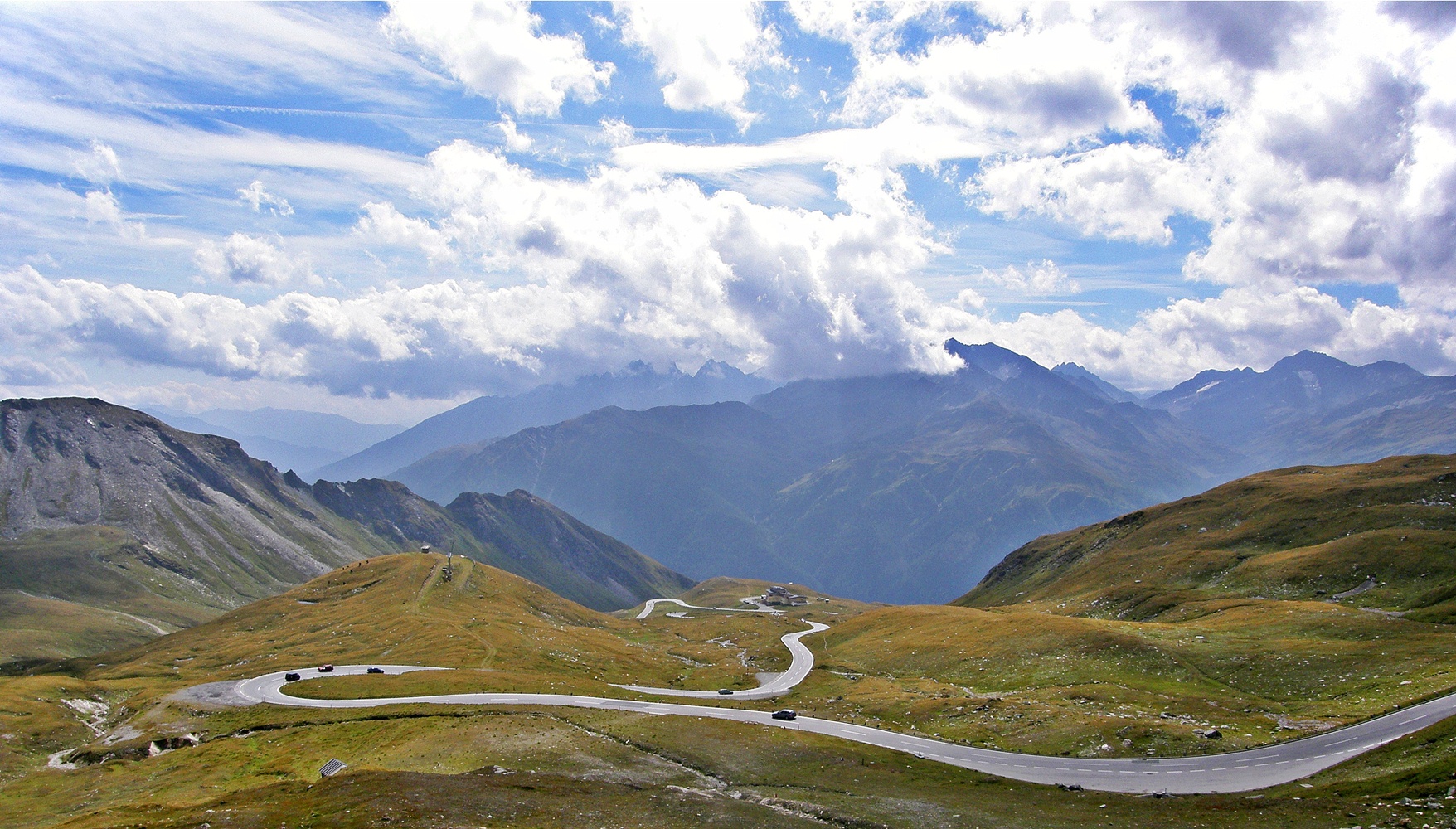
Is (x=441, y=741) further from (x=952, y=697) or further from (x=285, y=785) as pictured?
(x=952, y=697)

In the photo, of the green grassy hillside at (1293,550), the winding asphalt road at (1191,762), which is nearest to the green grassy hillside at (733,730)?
the winding asphalt road at (1191,762)

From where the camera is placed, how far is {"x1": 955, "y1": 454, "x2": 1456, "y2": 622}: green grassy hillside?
109875mm

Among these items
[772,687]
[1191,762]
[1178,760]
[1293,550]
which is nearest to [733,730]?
[772,687]

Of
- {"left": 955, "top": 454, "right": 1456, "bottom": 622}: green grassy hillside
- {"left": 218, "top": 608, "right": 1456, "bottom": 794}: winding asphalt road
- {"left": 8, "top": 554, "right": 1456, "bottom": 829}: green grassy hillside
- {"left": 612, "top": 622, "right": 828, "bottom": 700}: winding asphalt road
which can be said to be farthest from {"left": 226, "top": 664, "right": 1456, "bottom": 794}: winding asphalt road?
{"left": 955, "top": 454, "right": 1456, "bottom": 622}: green grassy hillside

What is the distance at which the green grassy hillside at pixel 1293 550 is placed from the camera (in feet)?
360

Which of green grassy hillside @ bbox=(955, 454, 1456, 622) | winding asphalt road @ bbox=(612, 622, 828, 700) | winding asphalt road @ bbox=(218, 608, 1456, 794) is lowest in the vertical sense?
winding asphalt road @ bbox=(612, 622, 828, 700)

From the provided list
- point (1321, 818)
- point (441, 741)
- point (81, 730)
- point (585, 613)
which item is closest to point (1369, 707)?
point (1321, 818)

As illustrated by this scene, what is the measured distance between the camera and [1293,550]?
136250 mm

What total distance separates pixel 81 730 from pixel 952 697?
108m

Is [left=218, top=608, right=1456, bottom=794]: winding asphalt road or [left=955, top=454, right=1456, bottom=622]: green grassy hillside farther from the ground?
[left=955, top=454, right=1456, bottom=622]: green grassy hillside

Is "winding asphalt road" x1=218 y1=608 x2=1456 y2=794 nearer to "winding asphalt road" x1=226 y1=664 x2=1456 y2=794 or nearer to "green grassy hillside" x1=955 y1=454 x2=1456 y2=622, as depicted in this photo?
"winding asphalt road" x1=226 y1=664 x2=1456 y2=794

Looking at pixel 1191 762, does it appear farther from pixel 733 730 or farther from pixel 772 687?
pixel 772 687

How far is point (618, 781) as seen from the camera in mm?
56531

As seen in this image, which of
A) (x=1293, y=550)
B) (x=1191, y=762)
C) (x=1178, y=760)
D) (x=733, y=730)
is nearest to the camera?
(x=1191, y=762)
